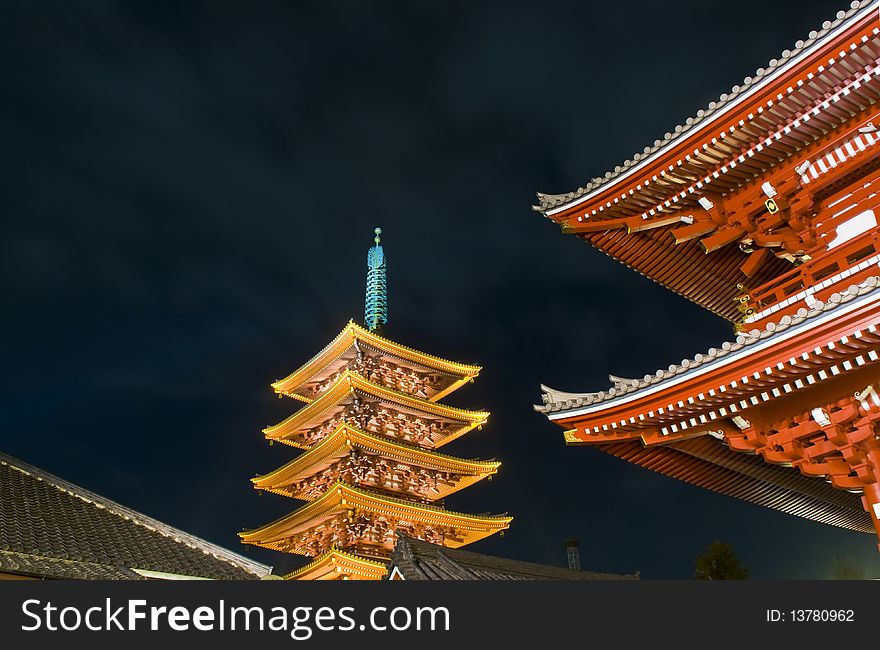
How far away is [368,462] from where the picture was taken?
32.7 metres

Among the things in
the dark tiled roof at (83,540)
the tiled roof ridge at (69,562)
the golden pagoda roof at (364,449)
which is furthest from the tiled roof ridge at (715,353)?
the golden pagoda roof at (364,449)

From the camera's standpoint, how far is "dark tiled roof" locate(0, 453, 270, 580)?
10148 mm

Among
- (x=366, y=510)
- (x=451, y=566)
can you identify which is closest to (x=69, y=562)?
(x=451, y=566)

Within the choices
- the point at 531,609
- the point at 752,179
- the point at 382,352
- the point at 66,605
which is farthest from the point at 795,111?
the point at 382,352

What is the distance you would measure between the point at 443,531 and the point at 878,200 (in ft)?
86.4

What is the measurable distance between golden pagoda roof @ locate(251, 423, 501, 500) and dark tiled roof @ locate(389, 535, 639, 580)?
17.4m

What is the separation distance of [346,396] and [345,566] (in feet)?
28.5

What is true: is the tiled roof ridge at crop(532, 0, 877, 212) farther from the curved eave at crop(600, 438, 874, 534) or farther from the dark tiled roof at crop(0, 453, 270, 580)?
the dark tiled roof at crop(0, 453, 270, 580)

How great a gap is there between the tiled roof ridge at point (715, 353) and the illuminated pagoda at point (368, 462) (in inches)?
764

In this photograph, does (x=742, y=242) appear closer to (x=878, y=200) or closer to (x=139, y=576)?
(x=878, y=200)

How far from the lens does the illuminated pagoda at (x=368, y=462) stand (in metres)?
30.4

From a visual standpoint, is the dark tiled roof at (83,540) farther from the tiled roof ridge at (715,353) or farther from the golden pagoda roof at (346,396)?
the golden pagoda roof at (346,396)

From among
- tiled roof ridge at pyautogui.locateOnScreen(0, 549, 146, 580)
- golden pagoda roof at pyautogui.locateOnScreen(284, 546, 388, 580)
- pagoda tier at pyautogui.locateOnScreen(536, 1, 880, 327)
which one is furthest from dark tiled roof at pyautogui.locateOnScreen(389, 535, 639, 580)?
golden pagoda roof at pyautogui.locateOnScreen(284, 546, 388, 580)

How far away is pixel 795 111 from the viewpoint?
11.1m
